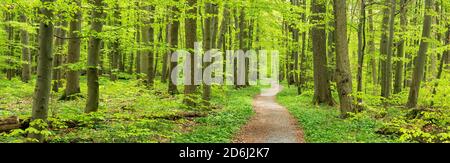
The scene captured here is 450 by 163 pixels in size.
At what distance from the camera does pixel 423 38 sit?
54.9ft

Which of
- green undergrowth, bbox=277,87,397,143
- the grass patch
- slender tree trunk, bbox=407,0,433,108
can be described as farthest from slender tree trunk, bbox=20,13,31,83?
slender tree trunk, bbox=407,0,433,108

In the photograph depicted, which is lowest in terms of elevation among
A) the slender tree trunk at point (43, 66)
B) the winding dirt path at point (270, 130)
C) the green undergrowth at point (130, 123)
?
the winding dirt path at point (270, 130)

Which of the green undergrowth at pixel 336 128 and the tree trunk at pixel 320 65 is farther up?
the tree trunk at pixel 320 65

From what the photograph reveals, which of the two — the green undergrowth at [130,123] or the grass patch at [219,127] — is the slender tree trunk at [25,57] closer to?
the green undergrowth at [130,123]

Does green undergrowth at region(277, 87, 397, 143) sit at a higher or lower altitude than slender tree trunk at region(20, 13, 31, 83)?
lower

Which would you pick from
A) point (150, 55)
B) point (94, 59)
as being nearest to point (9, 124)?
point (94, 59)

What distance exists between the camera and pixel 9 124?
961 centimetres

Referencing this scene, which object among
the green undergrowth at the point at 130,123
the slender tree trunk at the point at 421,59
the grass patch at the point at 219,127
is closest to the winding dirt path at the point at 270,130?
the grass patch at the point at 219,127

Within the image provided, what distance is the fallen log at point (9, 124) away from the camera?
9477 mm

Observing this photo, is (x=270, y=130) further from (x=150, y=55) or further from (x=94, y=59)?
(x=150, y=55)

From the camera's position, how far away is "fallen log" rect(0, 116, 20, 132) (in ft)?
31.1

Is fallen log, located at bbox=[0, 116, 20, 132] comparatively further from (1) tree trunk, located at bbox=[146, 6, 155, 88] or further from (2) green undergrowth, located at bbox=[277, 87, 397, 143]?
(1) tree trunk, located at bbox=[146, 6, 155, 88]
